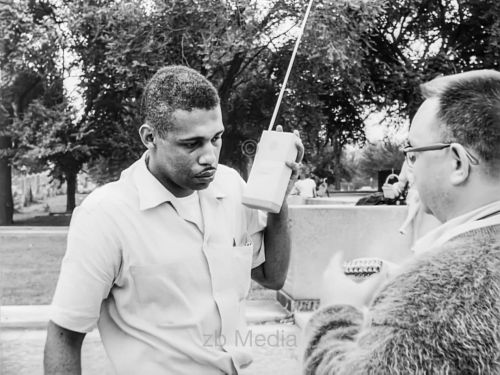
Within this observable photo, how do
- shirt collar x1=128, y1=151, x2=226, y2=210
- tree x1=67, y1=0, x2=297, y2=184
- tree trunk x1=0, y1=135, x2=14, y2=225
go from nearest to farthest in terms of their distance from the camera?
shirt collar x1=128, y1=151, x2=226, y2=210, tree x1=67, y1=0, x2=297, y2=184, tree trunk x1=0, y1=135, x2=14, y2=225

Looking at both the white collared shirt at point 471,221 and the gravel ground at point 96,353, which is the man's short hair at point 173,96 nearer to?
the white collared shirt at point 471,221

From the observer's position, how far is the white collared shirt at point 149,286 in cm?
200

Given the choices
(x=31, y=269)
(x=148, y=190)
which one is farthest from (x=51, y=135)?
(x=148, y=190)

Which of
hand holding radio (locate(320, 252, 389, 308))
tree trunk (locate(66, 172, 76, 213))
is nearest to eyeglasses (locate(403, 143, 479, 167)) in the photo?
hand holding radio (locate(320, 252, 389, 308))

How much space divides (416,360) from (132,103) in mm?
18750

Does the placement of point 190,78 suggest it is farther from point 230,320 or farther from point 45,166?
point 45,166

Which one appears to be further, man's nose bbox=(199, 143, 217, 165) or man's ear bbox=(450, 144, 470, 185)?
man's nose bbox=(199, 143, 217, 165)

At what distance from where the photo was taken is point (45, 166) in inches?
819

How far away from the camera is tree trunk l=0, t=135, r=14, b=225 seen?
65.1 feet

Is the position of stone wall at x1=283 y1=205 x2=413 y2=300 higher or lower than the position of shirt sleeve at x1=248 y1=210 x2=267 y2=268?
lower

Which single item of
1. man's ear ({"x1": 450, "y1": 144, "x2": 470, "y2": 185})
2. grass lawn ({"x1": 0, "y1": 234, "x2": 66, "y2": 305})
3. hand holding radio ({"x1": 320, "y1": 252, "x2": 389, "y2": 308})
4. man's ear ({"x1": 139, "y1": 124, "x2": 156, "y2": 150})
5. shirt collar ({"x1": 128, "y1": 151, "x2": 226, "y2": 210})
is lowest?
grass lawn ({"x1": 0, "y1": 234, "x2": 66, "y2": 305})

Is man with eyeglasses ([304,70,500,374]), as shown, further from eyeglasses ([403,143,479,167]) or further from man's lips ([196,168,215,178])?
man's lips ([196,168,215,178])

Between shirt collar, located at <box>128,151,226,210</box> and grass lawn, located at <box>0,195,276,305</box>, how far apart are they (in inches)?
213

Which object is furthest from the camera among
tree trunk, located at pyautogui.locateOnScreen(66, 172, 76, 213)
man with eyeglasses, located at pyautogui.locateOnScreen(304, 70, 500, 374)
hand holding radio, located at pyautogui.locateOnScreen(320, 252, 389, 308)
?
tree trunk, located at pyautogui.locateOnScreen(66, 172, 76, 213)
